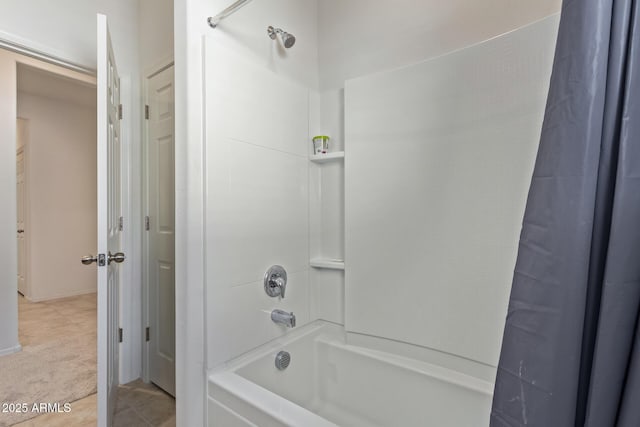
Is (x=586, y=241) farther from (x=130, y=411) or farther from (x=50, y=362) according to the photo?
(x=50, y=362)

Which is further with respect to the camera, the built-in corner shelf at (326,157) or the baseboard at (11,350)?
the baseboard at (11,350)

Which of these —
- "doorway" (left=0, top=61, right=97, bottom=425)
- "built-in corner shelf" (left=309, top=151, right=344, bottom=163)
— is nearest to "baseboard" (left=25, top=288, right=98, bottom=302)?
"doorway" (left=0, top=61, right=97, bottom=425)

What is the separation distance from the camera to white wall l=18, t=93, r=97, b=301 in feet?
13.4

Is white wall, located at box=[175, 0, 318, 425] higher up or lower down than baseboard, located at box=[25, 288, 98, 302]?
higher up

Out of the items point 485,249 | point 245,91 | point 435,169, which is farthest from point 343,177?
point 485,249

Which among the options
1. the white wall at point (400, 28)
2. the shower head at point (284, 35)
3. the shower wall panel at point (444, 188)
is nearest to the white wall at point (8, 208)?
the shower head at point (284, 35)

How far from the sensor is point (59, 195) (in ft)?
14.1

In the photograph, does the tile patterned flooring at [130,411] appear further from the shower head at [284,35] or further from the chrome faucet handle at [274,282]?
the shower head at [284,35]

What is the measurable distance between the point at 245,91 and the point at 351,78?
645 mm

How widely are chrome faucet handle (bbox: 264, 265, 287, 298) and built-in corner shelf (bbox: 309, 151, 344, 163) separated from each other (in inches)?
25.0

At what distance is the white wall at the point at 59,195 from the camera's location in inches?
161

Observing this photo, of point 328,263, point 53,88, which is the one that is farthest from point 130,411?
point 53,88

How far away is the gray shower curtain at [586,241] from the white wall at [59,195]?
5393 mm

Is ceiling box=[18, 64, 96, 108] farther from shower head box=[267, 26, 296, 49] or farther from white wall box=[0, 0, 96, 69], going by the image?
shower head box=[267, 26, 296, 49]
